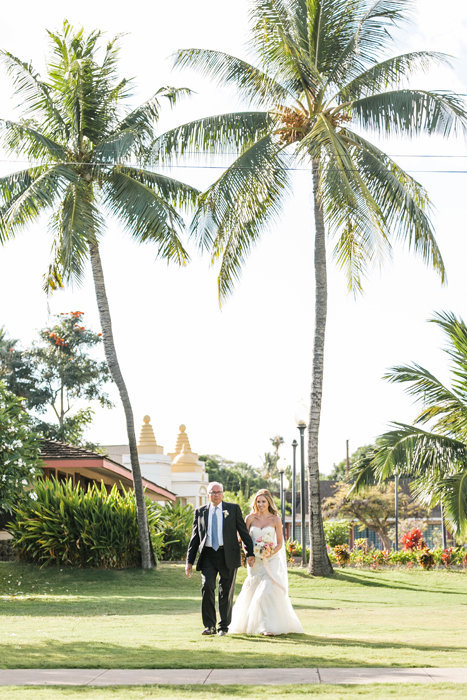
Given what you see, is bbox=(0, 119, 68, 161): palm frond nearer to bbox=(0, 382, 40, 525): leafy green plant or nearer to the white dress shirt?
bbox=(0, 382, 40, 525): leafy green plant

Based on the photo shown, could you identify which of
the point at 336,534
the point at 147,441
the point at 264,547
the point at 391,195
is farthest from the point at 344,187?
the point at 147,441

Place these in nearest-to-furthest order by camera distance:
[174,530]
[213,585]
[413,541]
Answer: [213,585] → [174,530] → [413,541]

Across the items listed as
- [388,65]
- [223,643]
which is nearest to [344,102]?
[388,65]

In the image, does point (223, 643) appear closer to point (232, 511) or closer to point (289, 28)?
point (232, 511)

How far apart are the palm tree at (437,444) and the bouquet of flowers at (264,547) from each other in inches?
386

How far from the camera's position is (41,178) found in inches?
830

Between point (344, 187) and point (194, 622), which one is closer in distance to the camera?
point (194, 622)

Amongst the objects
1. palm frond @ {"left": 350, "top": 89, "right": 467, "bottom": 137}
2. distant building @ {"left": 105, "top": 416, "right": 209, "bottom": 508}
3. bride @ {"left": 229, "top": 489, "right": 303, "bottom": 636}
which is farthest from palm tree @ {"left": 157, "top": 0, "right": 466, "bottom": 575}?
distant building @ {"left": 105, "top": 416, "right": 209, "bottom": 508}

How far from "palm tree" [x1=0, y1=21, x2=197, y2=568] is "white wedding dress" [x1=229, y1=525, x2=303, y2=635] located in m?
11.6

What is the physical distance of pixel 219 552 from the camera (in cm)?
1111

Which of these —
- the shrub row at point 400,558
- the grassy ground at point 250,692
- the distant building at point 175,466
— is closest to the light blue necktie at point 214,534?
the grassy ground at point 250,692

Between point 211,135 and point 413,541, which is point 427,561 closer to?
point 413,541

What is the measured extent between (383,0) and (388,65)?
1.57 m

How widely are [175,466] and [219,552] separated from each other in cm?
3673
